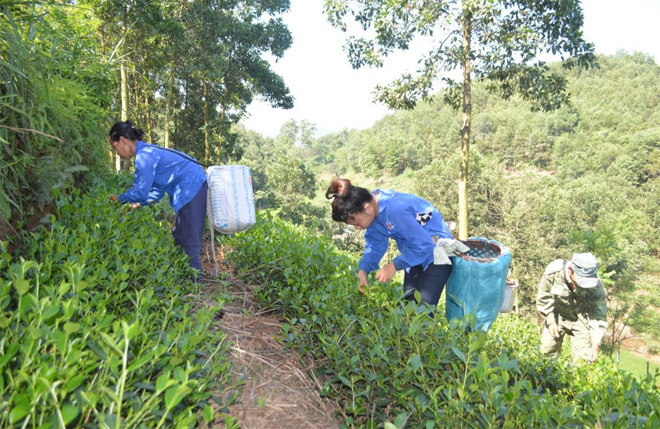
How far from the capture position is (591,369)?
4.42 meters

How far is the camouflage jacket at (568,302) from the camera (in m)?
4.85

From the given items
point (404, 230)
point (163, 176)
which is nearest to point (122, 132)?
point (163, 176)

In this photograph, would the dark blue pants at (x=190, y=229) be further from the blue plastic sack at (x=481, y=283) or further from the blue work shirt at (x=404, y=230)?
the blue plastic sack at (x=481, y=283)

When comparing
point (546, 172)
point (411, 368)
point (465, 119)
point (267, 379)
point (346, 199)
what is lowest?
point (546, 172)

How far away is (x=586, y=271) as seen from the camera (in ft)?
15.1

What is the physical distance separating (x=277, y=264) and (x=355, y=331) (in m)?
1.43

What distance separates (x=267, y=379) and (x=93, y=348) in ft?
4.94

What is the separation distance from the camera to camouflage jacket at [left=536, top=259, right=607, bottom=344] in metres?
4.85

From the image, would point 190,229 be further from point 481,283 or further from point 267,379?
point 481,283

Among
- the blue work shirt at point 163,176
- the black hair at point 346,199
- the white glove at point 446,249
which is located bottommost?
the white glove at point 446,249

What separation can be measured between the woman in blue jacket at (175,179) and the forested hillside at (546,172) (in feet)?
47.2

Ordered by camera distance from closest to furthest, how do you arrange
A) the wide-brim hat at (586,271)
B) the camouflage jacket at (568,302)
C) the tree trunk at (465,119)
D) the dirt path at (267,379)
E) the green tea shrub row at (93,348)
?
1. the green tea shrub row at (93,348)
2. the dirt path at (267,379)
3. the wide-brim hat at (586,271)
4. the camouflage jacket at (568,302)
5. the tree trunk at (465,119)

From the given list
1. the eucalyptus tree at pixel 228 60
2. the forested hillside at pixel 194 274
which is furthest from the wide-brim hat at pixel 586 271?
the eucalyptus tree at pixel 228 60

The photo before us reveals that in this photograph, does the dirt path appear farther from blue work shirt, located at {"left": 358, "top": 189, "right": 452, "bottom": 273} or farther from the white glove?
the white glove
